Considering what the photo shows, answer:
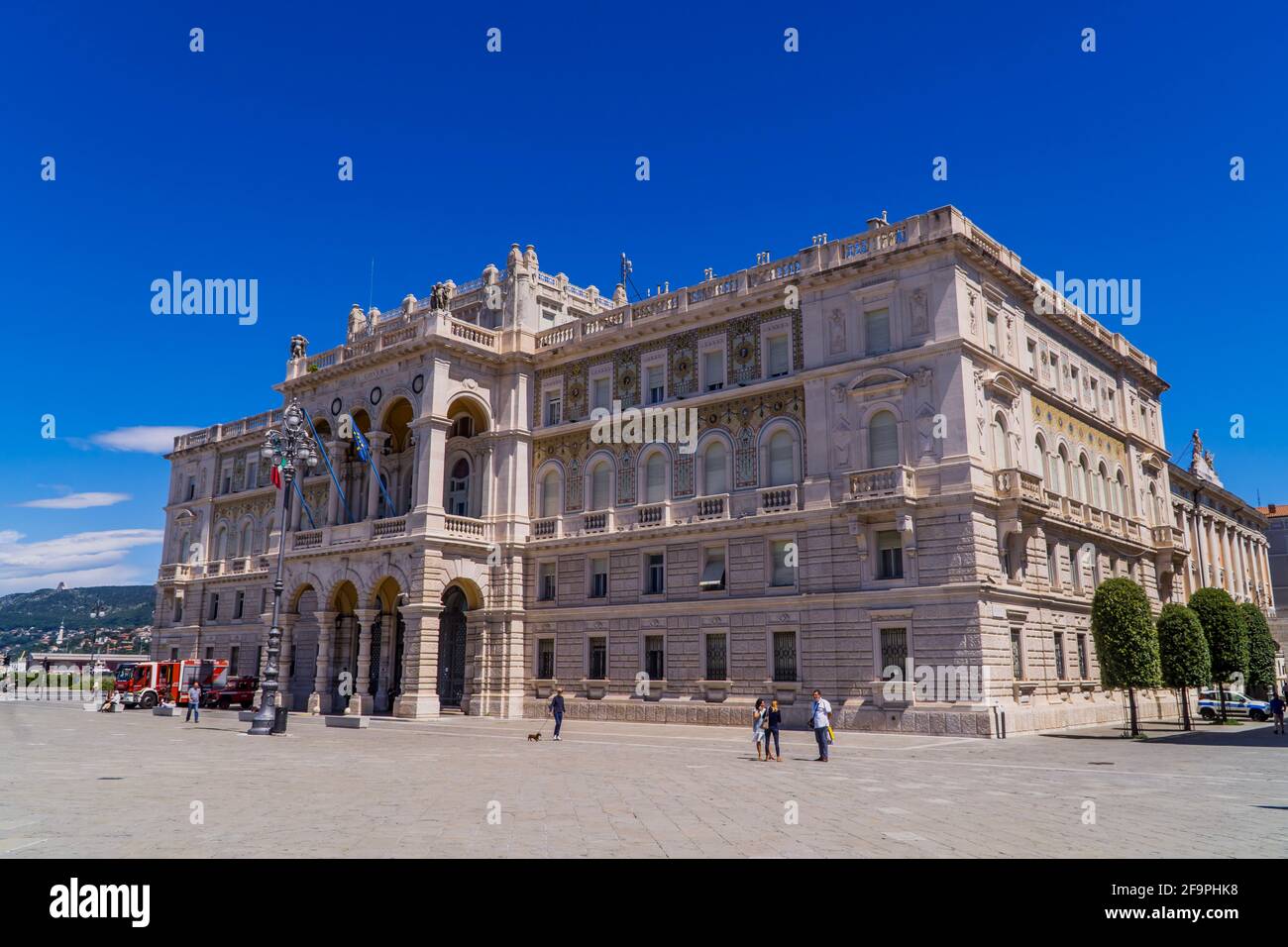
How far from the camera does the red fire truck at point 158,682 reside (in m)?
49.5

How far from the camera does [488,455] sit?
4256 cm

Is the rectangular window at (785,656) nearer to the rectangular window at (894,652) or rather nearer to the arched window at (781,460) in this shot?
the rectangular window at (894,652)

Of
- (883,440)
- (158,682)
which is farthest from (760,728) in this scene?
(158,682)

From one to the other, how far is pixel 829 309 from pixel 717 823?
25.0 m

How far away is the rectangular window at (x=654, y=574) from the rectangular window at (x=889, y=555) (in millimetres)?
9082

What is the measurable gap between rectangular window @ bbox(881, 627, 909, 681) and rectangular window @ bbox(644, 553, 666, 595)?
378 inches

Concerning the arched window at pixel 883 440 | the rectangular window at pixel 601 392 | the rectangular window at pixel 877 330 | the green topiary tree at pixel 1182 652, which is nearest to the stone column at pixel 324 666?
the rectangular window at pixel 601 392

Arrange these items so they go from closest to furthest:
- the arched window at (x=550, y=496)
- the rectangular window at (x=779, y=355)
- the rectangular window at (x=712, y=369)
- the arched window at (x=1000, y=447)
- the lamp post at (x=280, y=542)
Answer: the lamp post at (x=280, y=542) < the arched window at (x=1000, y=447) < the rectangular window at (x=779, y=355) < the rectangular window at (x=712, y=369) < the arched window at (x=550, y=496)

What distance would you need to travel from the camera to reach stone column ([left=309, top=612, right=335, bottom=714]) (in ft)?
142

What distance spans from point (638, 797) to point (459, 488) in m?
31.7

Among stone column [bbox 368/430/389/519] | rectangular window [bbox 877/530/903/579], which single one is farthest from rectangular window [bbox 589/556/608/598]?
rectangular window [bbox 877/530/903/579]

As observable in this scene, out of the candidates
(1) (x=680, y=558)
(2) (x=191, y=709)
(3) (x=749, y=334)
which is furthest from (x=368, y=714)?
(3) (x=749, y=334)

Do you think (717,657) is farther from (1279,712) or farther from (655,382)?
(1279,712)
